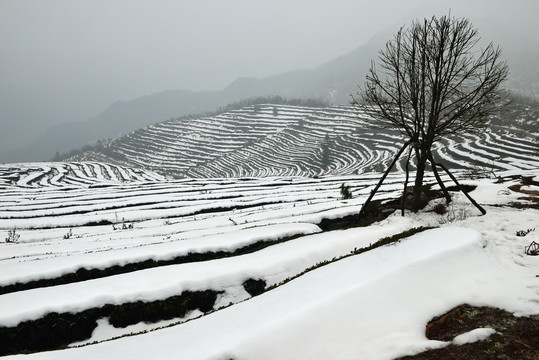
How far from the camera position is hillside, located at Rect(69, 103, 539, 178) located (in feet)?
172

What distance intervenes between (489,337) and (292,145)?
3912 inches

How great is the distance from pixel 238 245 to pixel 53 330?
467 cm

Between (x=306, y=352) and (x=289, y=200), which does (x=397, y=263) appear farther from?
(x=289, y=200)

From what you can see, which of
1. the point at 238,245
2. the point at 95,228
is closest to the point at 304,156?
the point at 95,228

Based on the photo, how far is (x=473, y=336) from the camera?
331 centimetres

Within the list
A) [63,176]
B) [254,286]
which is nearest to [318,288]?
[254,286]

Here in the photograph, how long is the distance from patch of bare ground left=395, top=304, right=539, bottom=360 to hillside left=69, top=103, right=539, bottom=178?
3871 cm

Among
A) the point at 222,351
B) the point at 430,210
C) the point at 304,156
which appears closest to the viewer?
the point at 222,351

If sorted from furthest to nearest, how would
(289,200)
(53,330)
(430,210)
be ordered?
(289,200)
(430,210)
(53,330)

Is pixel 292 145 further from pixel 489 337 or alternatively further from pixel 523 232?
pixel 489 337

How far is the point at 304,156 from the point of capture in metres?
89.2

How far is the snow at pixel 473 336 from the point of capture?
3.26 meters

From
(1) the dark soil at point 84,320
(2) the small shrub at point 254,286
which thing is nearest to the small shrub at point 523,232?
(2) the small shrub at point 254,286

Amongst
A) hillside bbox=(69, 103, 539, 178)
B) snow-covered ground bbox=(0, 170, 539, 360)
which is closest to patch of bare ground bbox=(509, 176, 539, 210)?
snow-covered ground bbox=(0, 170, 539, 360)
